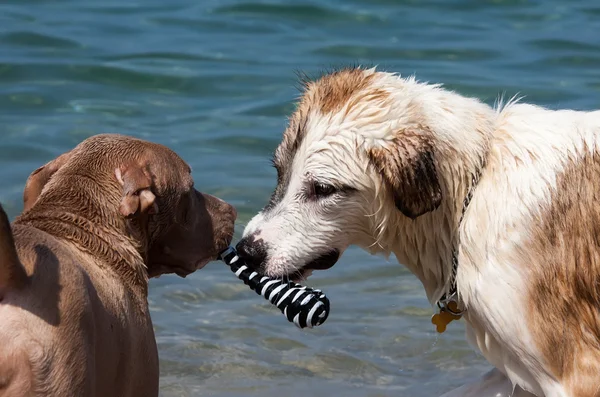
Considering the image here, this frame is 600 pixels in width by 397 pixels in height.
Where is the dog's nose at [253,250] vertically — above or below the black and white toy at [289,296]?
above

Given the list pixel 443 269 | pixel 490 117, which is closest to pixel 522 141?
pixel 490 117

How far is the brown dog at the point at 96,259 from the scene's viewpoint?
15.3 ft

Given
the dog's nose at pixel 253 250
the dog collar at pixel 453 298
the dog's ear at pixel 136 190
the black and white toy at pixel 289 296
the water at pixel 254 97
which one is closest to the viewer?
the dog's ear at pixel 136 190

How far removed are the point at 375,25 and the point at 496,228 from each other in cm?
1059

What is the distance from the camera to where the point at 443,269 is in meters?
6.07

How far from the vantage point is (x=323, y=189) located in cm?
589

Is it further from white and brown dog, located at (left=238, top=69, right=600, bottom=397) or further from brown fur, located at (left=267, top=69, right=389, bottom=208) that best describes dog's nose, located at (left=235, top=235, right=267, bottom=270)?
brown fur, located at (left=267, top=69, right=389, bottom=208)

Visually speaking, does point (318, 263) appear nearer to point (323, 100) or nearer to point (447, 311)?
point (447, 311)

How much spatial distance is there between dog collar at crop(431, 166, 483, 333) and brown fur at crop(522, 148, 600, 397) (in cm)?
42

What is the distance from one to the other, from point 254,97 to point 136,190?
7444mm

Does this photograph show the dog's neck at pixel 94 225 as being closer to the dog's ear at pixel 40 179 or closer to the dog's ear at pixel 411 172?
the dog's ear at pixel 40 179

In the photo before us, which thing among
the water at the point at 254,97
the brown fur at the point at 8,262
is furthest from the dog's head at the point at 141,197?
the water at the point at 254,97

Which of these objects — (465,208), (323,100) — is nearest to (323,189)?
(323,100)

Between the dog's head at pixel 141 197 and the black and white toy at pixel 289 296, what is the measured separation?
0.94ft
